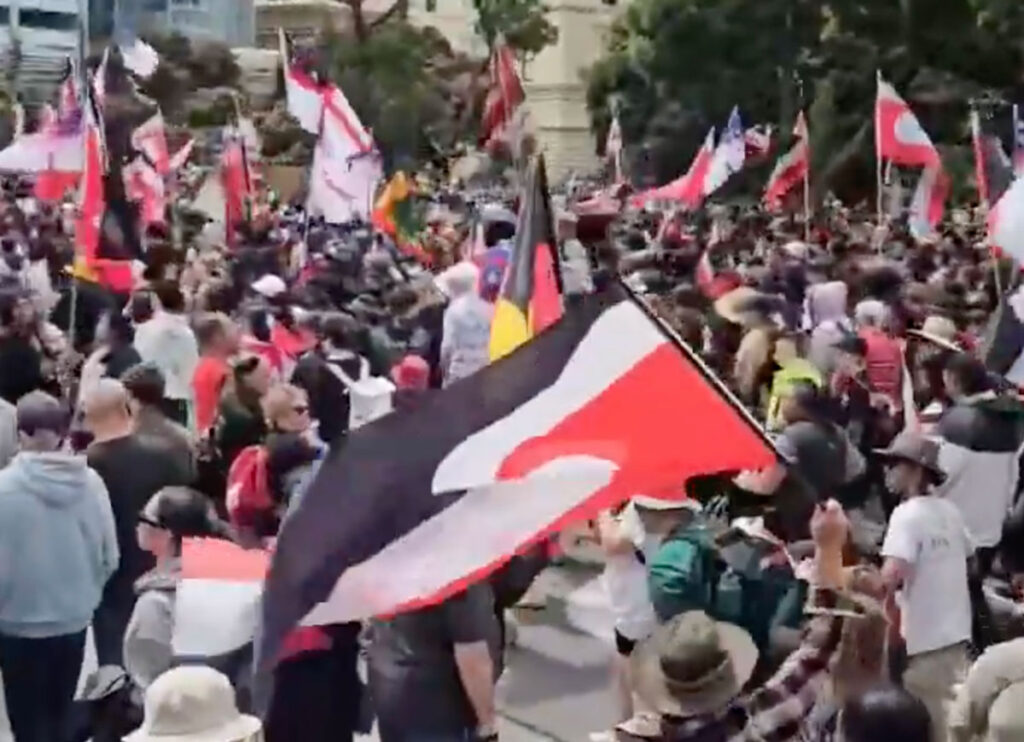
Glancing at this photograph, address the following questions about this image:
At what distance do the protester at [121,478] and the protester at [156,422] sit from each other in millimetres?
23

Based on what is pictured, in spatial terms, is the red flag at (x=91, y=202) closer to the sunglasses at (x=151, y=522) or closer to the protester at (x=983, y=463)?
the protester at (x=983, y=463)

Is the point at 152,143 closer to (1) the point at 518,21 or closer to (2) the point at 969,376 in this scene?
(2) the point at 969,376

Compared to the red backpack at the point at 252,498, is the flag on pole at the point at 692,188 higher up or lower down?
lower down

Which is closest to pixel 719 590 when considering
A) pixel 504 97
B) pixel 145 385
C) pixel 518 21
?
pixel 145 385

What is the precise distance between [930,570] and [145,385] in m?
2.71

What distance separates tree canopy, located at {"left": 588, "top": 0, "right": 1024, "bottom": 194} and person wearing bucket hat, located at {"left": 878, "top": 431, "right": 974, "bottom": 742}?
86.0ft

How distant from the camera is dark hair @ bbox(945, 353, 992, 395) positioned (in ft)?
24.8

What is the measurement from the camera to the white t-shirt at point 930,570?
235 inches

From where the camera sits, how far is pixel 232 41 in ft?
309

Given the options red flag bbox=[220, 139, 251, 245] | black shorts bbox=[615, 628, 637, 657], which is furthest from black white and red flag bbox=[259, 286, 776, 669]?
red flag bbox=[220, 139, 251, 245]

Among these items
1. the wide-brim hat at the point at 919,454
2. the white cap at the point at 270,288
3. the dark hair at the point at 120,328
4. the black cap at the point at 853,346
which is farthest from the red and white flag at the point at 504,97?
the wide-brim hat at the point at 919,454

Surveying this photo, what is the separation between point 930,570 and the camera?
6.01 metres

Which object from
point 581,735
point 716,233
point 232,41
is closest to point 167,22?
point 232,41

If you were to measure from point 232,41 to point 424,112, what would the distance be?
43.0 meters
